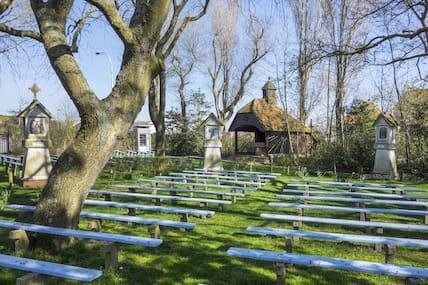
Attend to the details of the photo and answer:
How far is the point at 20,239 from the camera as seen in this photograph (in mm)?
4371

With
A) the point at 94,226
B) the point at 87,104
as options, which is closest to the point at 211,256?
the point at 94,226

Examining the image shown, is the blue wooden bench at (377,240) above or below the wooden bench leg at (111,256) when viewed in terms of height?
above

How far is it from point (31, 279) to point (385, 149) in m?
14.9

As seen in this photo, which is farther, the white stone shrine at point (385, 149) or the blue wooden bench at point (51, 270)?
the white stone shrine at point (385, 149)

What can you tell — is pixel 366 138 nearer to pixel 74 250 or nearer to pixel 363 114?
pixel 363 114

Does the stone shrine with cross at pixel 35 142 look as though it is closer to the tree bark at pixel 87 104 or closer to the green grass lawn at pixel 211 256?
the green grass lawn at pixel 211 256

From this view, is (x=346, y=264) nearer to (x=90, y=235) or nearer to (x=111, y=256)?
(x=111, y=256)

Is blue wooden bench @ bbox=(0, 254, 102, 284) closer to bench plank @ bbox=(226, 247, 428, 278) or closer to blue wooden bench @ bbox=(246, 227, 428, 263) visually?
bench plank @ bbox=(226, 247, 428, 278)

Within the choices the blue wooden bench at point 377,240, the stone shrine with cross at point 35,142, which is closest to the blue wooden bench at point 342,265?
the blue wooden bench at point 377,240

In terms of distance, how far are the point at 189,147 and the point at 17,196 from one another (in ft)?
63.1

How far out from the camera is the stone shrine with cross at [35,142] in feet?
38.0

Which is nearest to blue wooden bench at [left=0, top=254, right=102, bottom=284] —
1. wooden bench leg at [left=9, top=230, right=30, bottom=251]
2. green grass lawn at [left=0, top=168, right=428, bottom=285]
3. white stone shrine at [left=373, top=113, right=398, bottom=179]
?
green grass lawn at [left=0, top=168, right=428, bottom=285]

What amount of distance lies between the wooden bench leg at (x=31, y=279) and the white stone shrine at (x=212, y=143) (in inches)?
453

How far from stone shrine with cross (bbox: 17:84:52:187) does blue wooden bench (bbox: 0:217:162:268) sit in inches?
305
